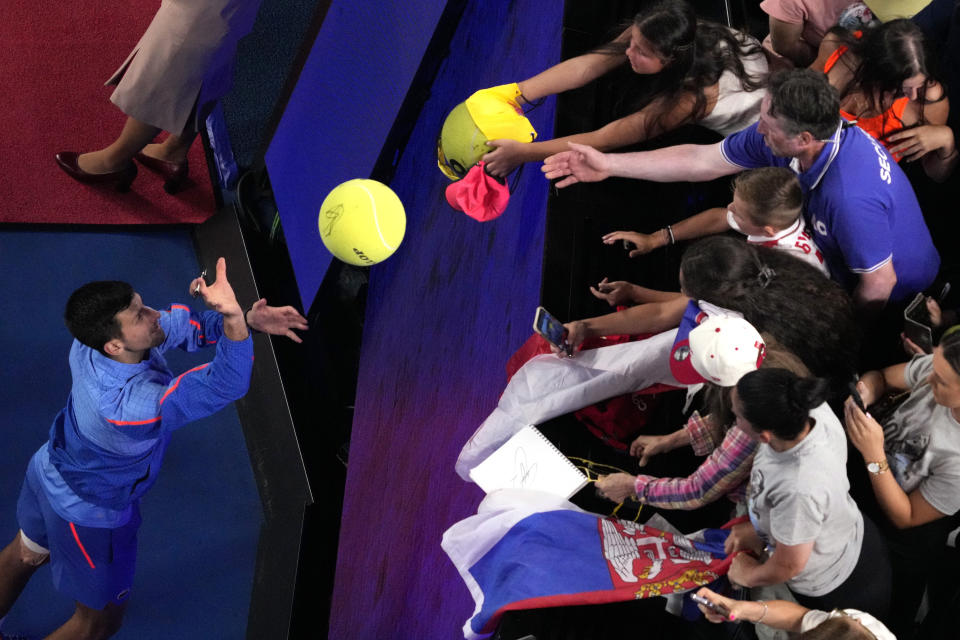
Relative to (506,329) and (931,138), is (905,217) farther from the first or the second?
(506,329)

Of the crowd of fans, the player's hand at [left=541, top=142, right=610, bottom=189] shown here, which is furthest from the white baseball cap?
the player's hand at [left=541, top=142, right=610, bottom=189]

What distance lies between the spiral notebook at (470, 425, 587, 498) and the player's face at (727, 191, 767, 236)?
2.48 feet

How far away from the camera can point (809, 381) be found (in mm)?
1500

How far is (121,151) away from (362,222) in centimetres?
192

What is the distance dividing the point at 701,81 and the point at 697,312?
87cm

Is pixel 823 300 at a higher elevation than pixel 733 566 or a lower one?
higher

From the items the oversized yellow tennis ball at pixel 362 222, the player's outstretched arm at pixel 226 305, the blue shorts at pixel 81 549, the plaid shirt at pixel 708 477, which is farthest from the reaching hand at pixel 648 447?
the blue shorts at pixel 81 549

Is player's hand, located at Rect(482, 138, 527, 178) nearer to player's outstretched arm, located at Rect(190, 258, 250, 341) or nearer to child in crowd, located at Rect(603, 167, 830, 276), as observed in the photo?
child in crowd, located at Rect(603, 167, 830, 276)

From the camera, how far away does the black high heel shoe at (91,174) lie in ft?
12.2

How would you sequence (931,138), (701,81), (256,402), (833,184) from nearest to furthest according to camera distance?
(833,184) < (931,138) < (701,81) < (256,402)

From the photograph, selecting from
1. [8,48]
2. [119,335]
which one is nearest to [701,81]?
[119,335]

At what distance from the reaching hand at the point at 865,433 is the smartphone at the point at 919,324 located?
1.09ft

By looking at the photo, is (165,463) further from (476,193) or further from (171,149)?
(476,193)

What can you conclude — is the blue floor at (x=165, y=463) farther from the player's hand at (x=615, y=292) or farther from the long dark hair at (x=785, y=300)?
the long dark hair at (x=785, y=300)
